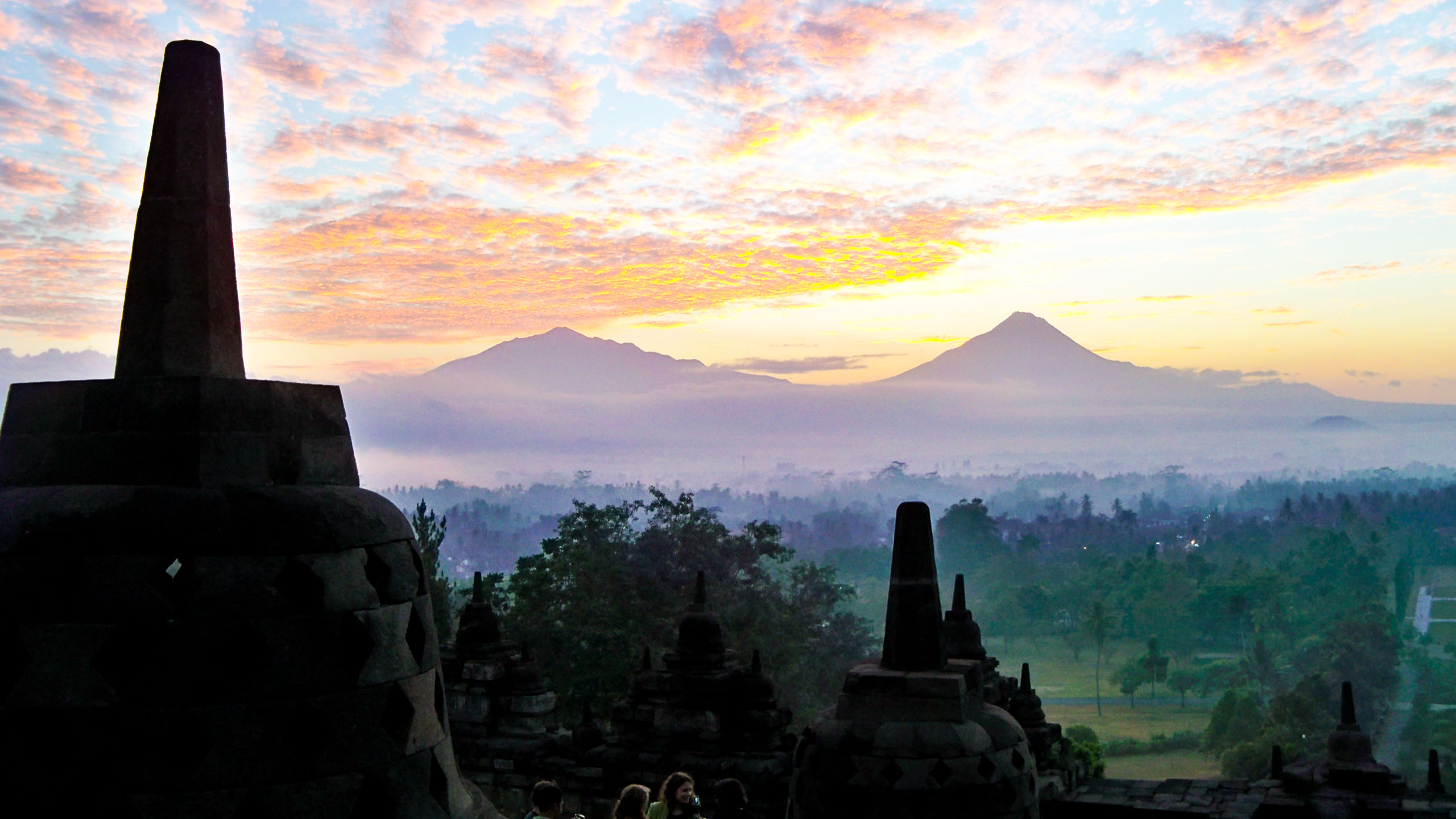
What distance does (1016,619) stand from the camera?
92.2 meters

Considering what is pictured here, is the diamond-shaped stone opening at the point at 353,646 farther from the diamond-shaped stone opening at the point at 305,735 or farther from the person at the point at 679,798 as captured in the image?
the person at the point at 679,798

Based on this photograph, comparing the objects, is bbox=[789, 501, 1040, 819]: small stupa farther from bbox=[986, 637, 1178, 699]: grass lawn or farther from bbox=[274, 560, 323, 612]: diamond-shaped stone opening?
bbox=[986, 637, 1178, 699]: grass lawn

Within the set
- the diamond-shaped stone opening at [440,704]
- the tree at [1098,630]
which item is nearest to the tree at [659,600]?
the diamond-shaped stone opening at [440,704]

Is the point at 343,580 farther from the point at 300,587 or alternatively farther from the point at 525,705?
the point at 525,705

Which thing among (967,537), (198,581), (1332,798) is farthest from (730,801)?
(967,537)

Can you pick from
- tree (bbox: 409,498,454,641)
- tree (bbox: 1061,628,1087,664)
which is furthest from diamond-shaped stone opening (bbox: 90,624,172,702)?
tree (bbox: 1061,628,1087,664)

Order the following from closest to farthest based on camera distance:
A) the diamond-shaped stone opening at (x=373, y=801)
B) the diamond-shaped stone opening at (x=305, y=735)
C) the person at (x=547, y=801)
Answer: the diamond-shaped stone opening at (x=305, y=735), the diamond-shaped stone opening at (x=373, y=801), the person at (x=547, y=801)

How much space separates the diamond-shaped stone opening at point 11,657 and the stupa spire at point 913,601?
565 centimetres

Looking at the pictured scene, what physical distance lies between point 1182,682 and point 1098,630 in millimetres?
6201

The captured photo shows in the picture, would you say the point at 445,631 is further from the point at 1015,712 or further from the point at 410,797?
the point at 410,797

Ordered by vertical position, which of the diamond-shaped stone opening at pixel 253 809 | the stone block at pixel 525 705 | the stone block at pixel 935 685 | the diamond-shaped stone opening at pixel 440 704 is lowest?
the stone block at pixel 525 705

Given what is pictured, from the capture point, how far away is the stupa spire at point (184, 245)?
14.6 feet

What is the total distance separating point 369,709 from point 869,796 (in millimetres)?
4469

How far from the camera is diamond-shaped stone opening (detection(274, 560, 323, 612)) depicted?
4.06 metres
